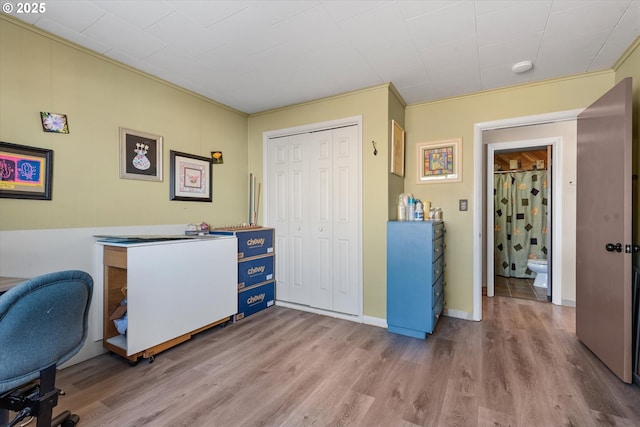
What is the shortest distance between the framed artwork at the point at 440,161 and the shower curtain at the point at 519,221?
2393 millimetres

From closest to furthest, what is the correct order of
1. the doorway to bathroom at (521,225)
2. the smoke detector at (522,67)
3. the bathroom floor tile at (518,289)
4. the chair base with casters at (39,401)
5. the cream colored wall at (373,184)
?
the chair base with casters at (39,401) < the smoke detector at (522,67) < the cream colored wall at (373,184) < the bathroom floor tile at (518,289) < the doorway to bathroom at (521,225)

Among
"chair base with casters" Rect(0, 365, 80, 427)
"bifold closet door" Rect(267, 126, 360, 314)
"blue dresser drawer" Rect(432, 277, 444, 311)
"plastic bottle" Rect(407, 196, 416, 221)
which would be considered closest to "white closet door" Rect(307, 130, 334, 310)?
"bifold closet door" Rect(267, 126, 360, 314)

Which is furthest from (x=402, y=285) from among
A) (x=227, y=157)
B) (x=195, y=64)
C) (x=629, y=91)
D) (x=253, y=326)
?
(x=195, y=64)

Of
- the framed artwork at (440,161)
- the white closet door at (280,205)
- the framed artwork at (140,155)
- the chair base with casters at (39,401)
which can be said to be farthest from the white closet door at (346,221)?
the chair base with casters at (39,401)

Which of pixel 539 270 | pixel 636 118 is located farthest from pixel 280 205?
pixel 539 270

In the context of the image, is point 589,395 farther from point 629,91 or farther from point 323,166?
point 323,166

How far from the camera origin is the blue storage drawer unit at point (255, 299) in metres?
3.04

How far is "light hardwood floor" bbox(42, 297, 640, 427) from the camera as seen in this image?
5.22ft

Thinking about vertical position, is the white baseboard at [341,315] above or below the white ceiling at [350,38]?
below

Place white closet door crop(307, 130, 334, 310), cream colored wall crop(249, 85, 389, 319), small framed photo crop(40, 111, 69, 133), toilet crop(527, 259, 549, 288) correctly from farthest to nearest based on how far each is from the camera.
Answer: toilet crop(527, 259, 549, 288) → white closet door crop(307, 130, 334, 310) → cream colored wall crop(249, 85, 389, 319) → small framed photo crop(40, 111, 69, 133)

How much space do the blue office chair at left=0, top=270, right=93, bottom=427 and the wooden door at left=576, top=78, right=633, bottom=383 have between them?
313 centimetres

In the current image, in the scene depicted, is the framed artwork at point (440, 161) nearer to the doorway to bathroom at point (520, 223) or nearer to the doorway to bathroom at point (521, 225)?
the doorway to bathroom at point (521, 225)

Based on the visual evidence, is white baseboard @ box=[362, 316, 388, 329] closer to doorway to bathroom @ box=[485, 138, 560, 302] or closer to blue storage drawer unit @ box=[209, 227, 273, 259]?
blue storage drawer unit @ box=[209, 227, 273, 259]

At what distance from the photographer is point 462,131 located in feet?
10.0
